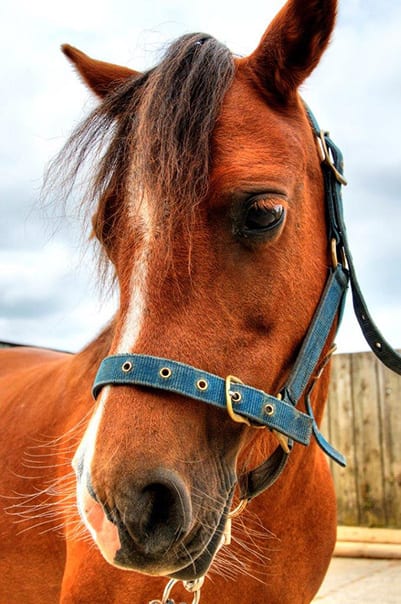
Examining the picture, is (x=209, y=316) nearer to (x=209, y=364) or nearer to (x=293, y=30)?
(x=209, y=364)

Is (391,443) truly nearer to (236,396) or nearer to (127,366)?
(236,396)

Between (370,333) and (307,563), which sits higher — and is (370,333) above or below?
above

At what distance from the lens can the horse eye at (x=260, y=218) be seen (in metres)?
1.49

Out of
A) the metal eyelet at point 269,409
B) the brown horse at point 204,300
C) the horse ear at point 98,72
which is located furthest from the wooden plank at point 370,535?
the horse ear at point 98,72

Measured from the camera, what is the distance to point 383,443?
23.2ft

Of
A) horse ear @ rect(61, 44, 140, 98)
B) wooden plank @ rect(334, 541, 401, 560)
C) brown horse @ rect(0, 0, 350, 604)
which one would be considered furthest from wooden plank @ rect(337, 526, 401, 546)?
horse ear @ rect(61, 44, 140, 98)

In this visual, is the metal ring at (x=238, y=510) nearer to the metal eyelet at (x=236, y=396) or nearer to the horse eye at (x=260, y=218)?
the metal eyelet at (x=236, y=396)

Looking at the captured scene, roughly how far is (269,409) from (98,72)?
4.49ft

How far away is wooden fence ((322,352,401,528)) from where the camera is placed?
6.98 metres

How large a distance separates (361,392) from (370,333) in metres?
5.50

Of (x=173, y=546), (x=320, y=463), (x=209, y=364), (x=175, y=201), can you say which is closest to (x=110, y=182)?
(x=175, y=201)

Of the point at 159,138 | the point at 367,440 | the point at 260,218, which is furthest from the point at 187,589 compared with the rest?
the point at 367,440

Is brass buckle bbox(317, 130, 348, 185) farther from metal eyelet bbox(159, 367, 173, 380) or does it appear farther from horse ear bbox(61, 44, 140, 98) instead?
metal eyelet bbox(159, 367, 173, 380)

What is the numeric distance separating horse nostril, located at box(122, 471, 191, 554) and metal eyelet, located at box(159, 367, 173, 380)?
199 millimetres
